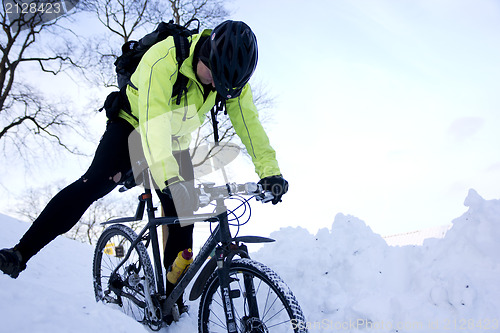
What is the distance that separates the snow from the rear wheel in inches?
11.3

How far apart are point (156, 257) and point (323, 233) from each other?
2.65 metres

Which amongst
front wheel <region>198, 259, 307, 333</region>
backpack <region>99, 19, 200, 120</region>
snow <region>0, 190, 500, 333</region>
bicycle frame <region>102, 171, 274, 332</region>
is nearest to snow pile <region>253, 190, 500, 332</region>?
snow <region>0, 190, 500, 333</region>

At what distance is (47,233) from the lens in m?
2.73

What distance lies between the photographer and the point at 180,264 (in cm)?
296

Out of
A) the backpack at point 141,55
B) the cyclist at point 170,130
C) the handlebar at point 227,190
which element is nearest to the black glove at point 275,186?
the cyclist at point 170,130

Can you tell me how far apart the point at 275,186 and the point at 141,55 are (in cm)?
168

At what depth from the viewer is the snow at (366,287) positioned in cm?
208

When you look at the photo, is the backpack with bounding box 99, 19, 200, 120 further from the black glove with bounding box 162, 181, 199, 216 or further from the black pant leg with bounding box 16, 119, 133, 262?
the black glove with bounding box 162, 181, 199, 216

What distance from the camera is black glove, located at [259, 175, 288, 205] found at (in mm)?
2484

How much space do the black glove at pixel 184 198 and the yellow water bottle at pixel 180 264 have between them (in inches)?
37.9

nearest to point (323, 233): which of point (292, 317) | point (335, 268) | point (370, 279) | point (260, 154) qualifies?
point (335, 268)

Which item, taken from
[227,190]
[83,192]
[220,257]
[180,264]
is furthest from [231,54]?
[180,264]

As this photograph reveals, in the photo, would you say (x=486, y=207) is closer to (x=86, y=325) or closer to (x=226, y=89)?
(x=226, y=89)

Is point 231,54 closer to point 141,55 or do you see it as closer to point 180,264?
point 141,55
